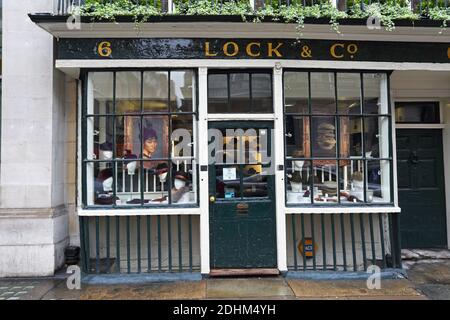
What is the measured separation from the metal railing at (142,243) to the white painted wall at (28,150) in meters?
0.65

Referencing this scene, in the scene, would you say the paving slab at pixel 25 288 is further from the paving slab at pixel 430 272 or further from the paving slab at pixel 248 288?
the paving slab at pixel 430 272

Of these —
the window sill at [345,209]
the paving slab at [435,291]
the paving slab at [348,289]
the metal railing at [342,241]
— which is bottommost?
the paving slab at [435,291]

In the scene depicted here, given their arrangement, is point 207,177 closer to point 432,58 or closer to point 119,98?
point 119,98

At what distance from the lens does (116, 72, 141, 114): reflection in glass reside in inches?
218

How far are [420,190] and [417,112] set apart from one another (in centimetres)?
149

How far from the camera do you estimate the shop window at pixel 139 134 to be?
5.53 meters

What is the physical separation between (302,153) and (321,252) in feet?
5.42

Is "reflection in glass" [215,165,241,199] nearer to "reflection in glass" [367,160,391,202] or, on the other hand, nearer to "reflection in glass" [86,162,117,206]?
"reflection in glass" [86,162,117,206]

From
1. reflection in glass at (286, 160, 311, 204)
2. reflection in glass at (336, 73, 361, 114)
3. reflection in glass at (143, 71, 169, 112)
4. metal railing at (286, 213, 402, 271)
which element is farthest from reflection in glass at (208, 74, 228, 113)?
metal railing at (286, 213, 402, 271)

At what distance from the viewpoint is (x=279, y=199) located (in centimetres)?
540

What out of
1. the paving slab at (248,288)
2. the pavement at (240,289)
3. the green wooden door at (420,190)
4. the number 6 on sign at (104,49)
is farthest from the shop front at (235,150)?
the green wooden door at (420,190)

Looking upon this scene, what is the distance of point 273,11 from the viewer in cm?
521

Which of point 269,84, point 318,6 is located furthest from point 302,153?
point 318,6

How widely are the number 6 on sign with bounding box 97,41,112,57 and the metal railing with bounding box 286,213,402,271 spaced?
378 centimetres
